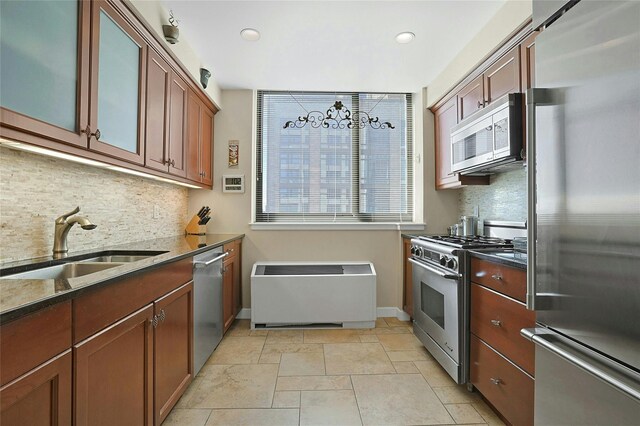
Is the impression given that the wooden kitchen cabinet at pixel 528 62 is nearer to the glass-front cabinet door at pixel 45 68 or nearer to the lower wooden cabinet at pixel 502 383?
the lower wooden cabinet at pixel 502 383

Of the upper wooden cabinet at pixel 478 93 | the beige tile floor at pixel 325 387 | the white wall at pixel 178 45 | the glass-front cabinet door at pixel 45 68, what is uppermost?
the white wall at pixel 178 45

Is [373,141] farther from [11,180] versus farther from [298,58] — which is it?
[11,180]

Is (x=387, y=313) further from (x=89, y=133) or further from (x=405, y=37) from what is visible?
(x=89, y=133)

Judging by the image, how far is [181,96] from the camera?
8.55 feet

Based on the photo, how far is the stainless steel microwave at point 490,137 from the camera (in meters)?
2.02

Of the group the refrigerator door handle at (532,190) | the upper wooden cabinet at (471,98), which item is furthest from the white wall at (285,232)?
the refrigerator door handle at (532,190)

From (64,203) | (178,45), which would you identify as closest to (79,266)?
(64,203)

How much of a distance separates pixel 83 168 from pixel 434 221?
122 inches

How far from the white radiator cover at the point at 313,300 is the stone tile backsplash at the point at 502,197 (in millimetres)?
1243

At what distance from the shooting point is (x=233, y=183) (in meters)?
3.49

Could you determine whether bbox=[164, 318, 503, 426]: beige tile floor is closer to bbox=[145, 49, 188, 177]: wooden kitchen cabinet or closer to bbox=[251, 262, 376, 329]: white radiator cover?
bbox=[251, 262, 376, 329]: white radiator cover

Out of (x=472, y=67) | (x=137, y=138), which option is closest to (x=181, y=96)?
(x=137, y=138)

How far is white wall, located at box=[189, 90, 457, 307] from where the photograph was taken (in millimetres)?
3473

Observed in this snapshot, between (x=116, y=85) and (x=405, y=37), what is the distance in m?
2.03
